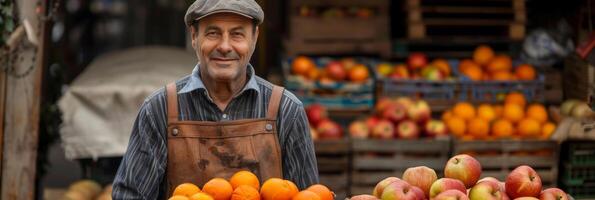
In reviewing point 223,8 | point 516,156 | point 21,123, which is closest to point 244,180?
point 223,8

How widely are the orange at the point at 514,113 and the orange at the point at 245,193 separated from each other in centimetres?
495

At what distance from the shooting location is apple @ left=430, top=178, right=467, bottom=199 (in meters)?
3.87

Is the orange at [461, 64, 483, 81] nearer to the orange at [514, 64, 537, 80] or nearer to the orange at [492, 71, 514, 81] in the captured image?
the orange at [492, 71, 514, 81]

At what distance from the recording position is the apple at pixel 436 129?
8.27 metres

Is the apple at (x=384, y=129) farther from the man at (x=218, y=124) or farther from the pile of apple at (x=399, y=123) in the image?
the man at (x=218, y=124)

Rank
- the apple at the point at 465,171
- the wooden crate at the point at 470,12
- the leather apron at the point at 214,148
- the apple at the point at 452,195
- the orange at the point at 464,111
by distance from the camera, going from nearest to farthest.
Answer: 1. the apple at the point at 452,195
2. the apple at the point at 465,171
3. the leather apron at the point at 214,148
4. the orange at the point at 464,111
5. the wooden crate at the point at 470,12

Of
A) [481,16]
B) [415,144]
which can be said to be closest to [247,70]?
[415,144]

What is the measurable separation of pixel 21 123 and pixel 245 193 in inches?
152

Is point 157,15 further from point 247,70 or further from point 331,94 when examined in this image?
point 247,70

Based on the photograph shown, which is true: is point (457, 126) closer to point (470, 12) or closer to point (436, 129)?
point (436, 129)

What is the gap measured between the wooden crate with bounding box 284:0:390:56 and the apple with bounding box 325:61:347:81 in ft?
1.01

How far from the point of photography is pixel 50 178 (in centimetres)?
1138

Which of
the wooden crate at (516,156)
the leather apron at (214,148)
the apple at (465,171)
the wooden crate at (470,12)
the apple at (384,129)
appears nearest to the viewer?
→ the apple at (465,171)

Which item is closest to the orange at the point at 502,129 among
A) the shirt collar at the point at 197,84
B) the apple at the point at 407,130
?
the apple at the point at 407,130
